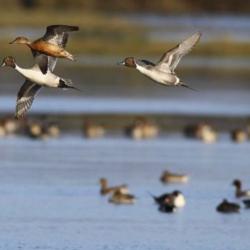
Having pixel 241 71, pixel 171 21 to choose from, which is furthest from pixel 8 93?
pixel 171 21

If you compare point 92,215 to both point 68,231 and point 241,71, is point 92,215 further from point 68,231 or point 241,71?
point 241,71

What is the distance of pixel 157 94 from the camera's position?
37750 millimetres

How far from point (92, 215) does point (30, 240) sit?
2253mm

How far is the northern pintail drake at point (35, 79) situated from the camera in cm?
1243

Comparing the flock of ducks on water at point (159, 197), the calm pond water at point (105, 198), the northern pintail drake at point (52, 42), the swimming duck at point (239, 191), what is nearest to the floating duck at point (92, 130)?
the calm pond water at point (105, 198)

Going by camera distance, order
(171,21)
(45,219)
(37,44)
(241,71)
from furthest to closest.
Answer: (171,21) < (241,71) < (45,219) < (37,44)

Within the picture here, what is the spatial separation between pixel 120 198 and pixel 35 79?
25.3 feet

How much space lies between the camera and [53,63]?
43.3 feet

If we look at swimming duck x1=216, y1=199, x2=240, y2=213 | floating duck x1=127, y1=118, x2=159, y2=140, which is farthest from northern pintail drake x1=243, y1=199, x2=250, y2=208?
floating duck x1=127, y1=118, x2=159, y2=140

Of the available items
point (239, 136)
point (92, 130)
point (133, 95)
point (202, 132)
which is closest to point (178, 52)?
point (239, 136)

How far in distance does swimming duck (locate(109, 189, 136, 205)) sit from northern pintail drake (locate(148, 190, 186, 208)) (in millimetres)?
376

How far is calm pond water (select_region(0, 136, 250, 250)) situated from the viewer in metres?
17.1

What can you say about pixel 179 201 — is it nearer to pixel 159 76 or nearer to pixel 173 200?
pixel 173 200

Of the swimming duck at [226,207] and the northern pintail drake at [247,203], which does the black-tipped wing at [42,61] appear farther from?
the northern pintail drake at [247,203]
